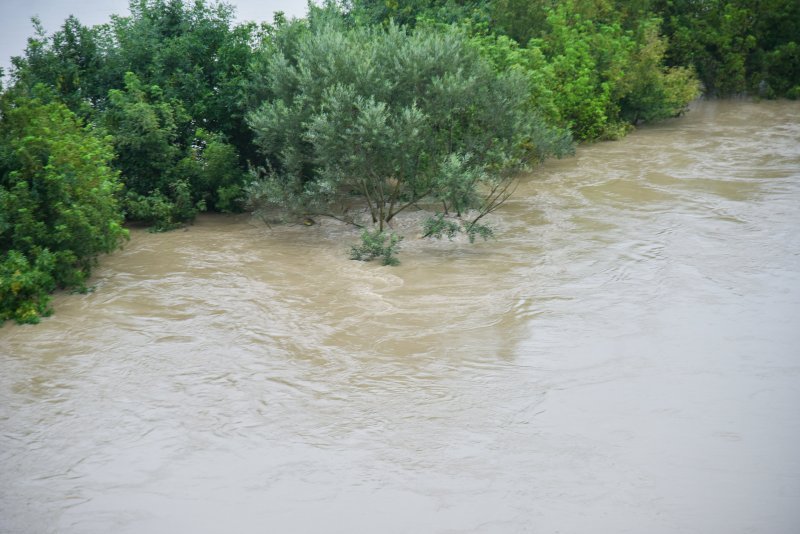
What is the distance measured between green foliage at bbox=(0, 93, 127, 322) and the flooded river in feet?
1.65

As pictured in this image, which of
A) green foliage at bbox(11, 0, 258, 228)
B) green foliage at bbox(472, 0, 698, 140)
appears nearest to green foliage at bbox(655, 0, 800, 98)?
green foliage at bbox(472, 0, 698, 140)

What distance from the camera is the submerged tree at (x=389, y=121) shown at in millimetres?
13219

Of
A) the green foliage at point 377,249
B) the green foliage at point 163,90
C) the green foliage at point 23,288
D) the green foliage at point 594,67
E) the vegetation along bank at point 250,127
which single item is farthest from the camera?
the green foliage at point 594,67

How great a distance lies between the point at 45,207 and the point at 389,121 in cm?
542

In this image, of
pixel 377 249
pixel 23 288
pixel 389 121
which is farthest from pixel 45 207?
pixel 389 121

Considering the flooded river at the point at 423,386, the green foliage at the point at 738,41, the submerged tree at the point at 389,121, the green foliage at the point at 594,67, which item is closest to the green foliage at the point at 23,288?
the flooded river at the point at 423,386

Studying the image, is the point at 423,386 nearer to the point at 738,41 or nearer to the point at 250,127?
the point at 250,127

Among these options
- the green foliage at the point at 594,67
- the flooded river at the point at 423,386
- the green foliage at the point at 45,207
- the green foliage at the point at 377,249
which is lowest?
the flooded river at the point at 423,386

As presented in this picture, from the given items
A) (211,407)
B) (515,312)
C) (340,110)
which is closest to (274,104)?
(340,110)

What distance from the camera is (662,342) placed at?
9984 millimetres

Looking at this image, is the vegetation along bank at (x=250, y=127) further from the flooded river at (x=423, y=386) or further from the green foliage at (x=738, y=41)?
the green foliage at (x=738, y=41)

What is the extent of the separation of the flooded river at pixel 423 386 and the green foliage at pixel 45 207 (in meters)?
0.50

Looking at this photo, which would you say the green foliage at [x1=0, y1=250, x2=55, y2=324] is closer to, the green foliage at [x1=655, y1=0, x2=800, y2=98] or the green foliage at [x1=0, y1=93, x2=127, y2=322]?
the green foliage at [x1=0, y1=93, x2=127, y2=322]

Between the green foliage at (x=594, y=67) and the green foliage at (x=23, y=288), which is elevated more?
the green foliage at (x=594, y=67)
